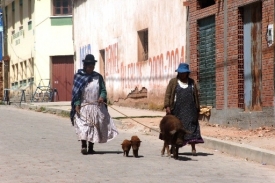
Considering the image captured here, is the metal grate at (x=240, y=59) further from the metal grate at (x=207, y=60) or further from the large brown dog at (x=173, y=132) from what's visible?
the large brown dog at (x=173, y=132)

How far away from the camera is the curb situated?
13297 mm

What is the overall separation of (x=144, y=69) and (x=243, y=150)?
13.1 meters

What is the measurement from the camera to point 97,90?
14484 millimetres

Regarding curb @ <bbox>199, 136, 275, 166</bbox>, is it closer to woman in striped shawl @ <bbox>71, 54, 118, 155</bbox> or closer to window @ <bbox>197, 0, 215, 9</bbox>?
woman in striped shawl @ <bbox>71, 54, 118, 155</bbox>

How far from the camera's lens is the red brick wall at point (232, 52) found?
17.4 m

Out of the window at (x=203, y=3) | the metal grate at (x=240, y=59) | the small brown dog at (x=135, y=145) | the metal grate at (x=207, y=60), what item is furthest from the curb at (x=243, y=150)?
the window at (x=203, y=3)

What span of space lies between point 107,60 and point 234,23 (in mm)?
13211

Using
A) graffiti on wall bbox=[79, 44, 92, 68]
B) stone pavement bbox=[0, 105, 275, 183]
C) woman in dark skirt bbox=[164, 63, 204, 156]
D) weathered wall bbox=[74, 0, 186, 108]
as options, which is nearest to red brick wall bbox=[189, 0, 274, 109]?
weathered wall bbox=[74, 0, 186, 108]

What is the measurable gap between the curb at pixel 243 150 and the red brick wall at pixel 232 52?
7.03ft

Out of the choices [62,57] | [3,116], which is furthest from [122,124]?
[62,57]

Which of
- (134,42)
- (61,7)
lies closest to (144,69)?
(134,42)

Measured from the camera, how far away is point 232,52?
19.3m

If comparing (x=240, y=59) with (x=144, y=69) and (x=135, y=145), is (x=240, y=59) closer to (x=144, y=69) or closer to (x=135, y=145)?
(x=135, y=145)

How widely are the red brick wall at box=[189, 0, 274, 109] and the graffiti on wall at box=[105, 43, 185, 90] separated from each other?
2.39 metres
